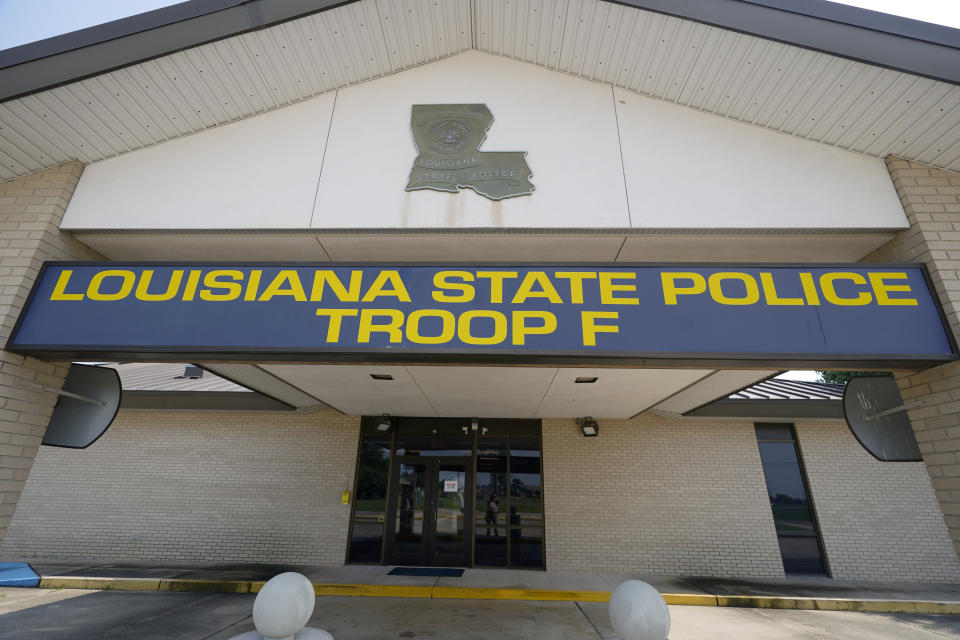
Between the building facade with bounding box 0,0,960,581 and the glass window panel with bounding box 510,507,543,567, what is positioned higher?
the building facade with bounding box 0,0,960,581

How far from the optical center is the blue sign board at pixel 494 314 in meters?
3.82

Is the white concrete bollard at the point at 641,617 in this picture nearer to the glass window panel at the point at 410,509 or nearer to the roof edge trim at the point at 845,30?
the roof edge trim at the point at 845,30

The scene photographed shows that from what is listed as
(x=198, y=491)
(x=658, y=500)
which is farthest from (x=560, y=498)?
(x=198, y=491)

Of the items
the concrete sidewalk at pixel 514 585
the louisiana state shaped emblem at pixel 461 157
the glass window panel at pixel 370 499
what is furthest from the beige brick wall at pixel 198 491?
the louisiana state shaped emblem at pixel 461 157

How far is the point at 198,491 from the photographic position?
10.4 meters

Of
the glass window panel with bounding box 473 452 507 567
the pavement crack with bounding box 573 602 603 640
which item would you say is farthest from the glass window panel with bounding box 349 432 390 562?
the pavement crack with bounding box 573 602 603 640

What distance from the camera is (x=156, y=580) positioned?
7.98 meters

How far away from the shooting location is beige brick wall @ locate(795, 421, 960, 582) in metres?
9.45

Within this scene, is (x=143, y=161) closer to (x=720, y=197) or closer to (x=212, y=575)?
(x=720, y=197)

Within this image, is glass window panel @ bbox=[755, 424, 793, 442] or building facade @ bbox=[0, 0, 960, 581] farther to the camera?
glass window panel @ bbox=[755, 424, 793, 442]

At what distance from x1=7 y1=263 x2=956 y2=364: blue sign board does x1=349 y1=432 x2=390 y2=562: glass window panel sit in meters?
7.40

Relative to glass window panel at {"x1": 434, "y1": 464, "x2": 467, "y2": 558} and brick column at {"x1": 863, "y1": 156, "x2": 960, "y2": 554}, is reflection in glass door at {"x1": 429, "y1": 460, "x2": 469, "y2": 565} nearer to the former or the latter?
glass window panel at {"x1": 434, "y1": 464, "x2": 467, "y2": 558}

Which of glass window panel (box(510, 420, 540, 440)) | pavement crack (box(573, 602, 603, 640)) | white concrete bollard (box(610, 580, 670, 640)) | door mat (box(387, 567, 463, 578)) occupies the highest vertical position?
glass window panel (box(510, 420, 540, 440))

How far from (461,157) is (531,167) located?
2.79ft
